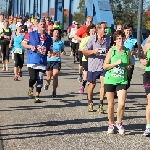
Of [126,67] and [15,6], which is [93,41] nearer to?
[126,67]

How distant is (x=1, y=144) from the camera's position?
8227mm

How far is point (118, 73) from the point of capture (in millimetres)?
9219

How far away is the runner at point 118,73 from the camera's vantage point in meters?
9.13

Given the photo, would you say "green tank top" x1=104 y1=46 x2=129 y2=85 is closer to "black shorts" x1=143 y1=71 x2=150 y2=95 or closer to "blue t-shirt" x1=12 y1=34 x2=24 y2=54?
"black shorts" x1=143 y1=71 x2=150 y2=95

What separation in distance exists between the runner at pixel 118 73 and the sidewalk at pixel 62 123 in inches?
13.1

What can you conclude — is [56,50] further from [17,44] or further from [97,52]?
[17,44]

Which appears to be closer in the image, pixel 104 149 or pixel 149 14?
pixel 104 149

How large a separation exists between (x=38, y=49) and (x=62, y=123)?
108 inches

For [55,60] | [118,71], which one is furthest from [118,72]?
[55,60]

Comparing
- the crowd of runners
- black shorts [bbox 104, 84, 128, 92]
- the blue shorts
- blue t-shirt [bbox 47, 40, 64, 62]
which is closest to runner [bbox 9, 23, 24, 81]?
the crowd of runners

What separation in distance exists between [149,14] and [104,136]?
7424cm

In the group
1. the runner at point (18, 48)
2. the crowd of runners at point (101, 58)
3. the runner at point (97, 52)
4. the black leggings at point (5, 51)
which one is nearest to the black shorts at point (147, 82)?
the crowd of runners at point (101, 58)

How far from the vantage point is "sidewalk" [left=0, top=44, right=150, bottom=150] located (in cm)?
831

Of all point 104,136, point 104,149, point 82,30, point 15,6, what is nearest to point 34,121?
point 104,136
